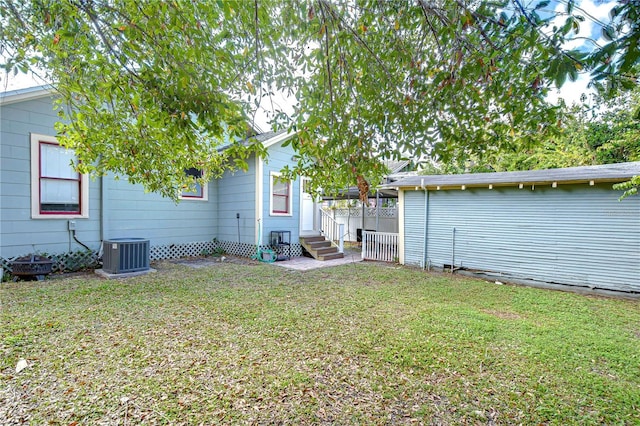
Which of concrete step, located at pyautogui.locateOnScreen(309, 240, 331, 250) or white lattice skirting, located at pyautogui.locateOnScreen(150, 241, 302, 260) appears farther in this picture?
concrete step, located at pyautogui.locateOnScreen(309, 240, 331, 250)

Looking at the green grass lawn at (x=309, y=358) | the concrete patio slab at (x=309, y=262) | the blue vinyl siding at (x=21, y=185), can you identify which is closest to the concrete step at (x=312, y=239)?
the concrete patio slab at (x=309, y=262)

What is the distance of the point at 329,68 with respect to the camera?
2.80 metres

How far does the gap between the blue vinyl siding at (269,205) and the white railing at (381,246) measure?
2.44 meters

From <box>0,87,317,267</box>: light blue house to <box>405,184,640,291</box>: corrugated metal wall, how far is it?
4.51 m

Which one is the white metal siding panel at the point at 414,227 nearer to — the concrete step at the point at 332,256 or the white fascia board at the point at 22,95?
the concrete step at the point at 332,256

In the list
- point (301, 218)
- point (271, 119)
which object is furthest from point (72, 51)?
point (301, 218)

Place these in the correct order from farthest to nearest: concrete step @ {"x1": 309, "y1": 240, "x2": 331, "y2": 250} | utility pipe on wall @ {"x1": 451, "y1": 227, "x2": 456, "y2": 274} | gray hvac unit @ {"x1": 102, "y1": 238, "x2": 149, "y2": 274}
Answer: concrete step @ {"x1": 309, "y1": 240, "x2": 331, "y2": 250} < utility pipe on wall @ {"x1": 451, "y1": 227, "x2": 456, "y2": 274} < gray hvac unit @ {"x1": 102, "y1": 238, "x2": 149, "y2": 274}

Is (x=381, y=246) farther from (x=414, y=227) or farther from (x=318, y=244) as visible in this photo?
(x=318, y=244)

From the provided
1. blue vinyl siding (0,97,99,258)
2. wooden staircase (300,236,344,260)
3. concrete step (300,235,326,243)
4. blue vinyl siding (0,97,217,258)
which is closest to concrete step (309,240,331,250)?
wooden staircase (300,236,344,260)

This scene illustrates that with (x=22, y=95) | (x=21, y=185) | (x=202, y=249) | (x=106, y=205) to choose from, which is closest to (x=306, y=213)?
(x=202, y=249)

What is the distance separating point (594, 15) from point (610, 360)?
3.43 meters

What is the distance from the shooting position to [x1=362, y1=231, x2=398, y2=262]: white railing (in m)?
9.20

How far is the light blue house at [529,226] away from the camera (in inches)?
232

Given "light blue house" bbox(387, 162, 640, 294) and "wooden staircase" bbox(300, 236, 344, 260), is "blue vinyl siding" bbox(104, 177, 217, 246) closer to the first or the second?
"wooden staircase" bbox(300, 236, 344, 260)
